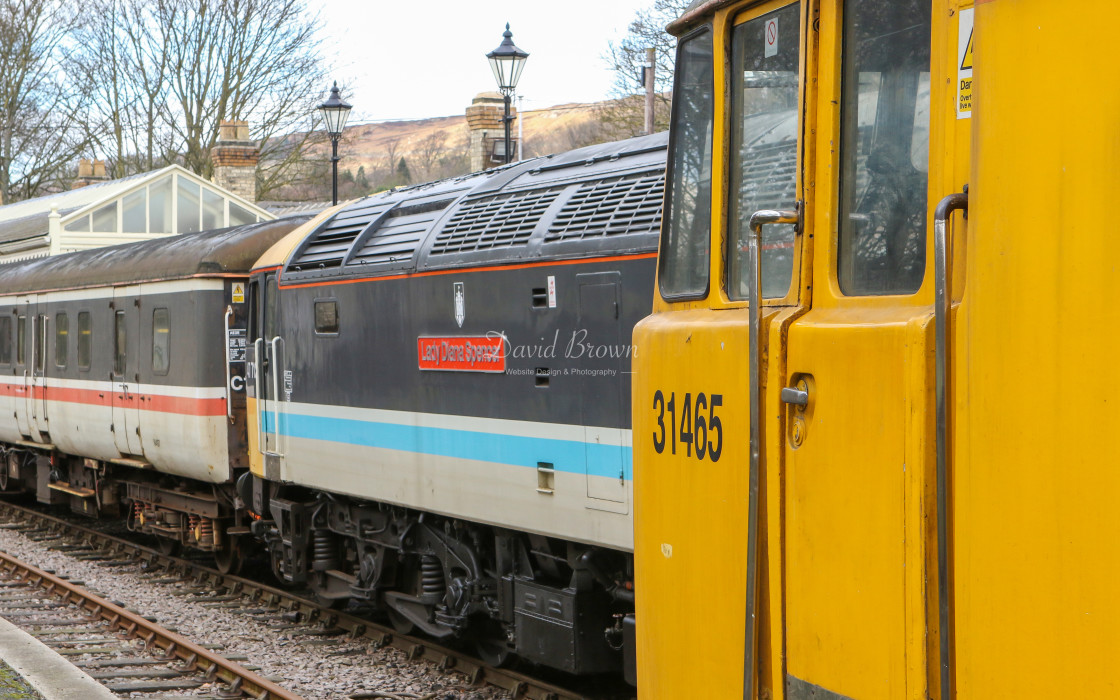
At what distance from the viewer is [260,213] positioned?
2773 centimetres

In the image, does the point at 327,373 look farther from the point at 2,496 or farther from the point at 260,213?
the point at 260,213

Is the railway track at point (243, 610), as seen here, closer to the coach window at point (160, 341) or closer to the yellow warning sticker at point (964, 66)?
the coach window at point (160, 341)

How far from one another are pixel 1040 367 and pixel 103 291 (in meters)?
12.8

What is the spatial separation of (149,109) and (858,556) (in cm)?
4240

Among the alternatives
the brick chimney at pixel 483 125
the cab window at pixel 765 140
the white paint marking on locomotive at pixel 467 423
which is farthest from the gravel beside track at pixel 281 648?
the brick chimney at pixel 483 125

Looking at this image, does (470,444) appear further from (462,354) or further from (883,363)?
(883,363)

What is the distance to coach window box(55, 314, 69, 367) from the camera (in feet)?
47.3

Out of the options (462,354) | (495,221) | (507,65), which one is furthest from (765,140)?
(507,65)

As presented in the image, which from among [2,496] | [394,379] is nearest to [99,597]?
[394,379]

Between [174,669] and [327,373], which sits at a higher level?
[327,373]

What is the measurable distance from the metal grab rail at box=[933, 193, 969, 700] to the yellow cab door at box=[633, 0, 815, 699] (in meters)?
0.51

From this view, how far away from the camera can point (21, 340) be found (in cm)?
1608

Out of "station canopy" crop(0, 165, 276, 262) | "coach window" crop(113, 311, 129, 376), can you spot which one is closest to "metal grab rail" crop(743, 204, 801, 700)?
"coach window" crop(113, 311, 129, 376)

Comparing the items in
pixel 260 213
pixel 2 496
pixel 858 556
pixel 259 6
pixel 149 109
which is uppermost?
pixel 259 6
